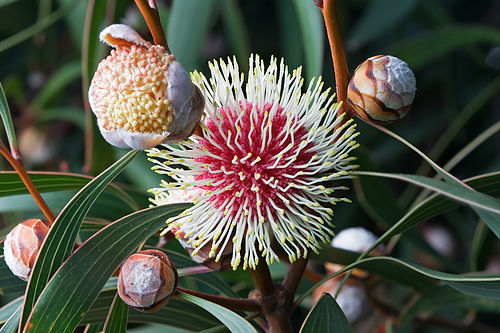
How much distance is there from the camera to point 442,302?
3.43ft

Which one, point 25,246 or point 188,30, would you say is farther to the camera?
point 188,30

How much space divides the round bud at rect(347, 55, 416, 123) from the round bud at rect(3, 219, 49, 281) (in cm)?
37

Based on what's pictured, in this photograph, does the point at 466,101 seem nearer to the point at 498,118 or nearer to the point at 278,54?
the point at 498,118

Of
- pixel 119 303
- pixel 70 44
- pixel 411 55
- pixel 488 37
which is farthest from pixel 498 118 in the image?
pixel 70 44

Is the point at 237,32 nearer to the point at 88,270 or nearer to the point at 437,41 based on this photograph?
the point at 437,41

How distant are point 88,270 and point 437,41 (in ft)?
3.43

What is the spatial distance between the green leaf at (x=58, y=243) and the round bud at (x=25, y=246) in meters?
0.03

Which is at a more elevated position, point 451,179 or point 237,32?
point 237,32

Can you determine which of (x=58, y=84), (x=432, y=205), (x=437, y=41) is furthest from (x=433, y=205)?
(x=58, y=84)

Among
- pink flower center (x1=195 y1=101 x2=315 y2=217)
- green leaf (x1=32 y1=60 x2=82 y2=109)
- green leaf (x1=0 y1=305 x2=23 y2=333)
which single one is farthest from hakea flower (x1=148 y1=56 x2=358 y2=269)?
green leaf (x1=32 y1=60 x2=82 y2=109)

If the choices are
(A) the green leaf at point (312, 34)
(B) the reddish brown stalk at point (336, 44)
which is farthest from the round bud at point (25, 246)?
(A) the green leaf at point (312, 34)

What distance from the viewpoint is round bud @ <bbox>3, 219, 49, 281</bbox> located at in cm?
64

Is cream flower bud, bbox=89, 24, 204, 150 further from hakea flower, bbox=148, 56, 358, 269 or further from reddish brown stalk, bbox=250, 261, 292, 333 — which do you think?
reddish brown stalk, bbox=250, 261, 292, 333

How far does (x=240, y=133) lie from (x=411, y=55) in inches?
31.8
